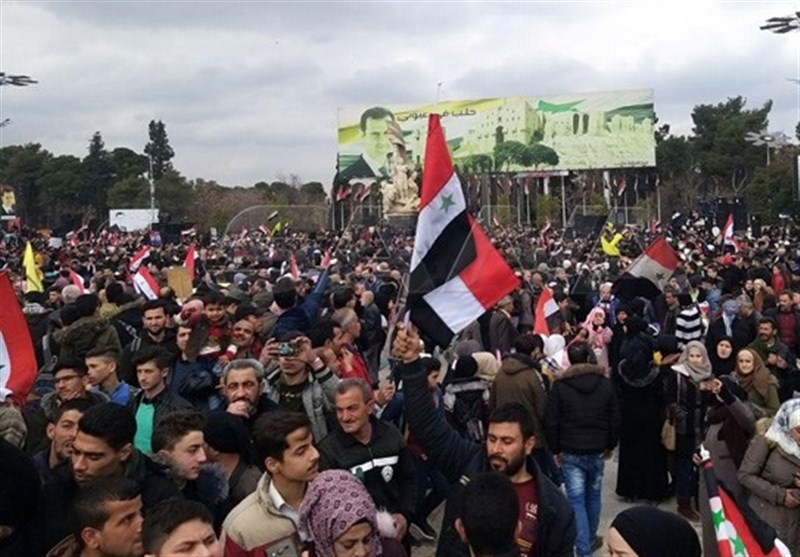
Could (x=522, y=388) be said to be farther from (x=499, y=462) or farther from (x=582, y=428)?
(x=499, y=462)

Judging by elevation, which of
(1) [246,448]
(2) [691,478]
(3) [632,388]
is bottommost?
(2) [691,478]

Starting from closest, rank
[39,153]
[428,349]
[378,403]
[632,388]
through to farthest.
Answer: [378,403]
[632,388]
[428,349]
[39,153]

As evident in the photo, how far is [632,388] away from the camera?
278 inches

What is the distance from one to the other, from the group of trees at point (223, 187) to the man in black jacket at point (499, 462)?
5763 cm

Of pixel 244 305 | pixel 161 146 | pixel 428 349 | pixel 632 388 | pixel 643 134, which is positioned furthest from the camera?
pixel 161 146

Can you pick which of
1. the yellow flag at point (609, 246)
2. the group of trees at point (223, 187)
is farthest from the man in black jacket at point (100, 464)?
the group of trees at point (223, 187)

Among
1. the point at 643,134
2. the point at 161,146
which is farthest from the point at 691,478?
the point at 161,146

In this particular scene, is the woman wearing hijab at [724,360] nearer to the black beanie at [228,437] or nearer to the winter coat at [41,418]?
the black beanie at [228,437]

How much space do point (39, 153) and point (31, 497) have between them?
76036 millimetres

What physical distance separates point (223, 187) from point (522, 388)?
80.6m

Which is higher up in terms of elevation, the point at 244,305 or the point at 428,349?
the point at 244,305

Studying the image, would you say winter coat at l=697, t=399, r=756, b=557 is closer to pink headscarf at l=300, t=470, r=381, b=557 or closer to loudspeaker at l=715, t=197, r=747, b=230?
pink headscarf at l=300, t=470, r=381, b=557

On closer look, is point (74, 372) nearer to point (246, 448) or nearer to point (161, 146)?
point (246, 448)

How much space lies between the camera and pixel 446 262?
495 cm
